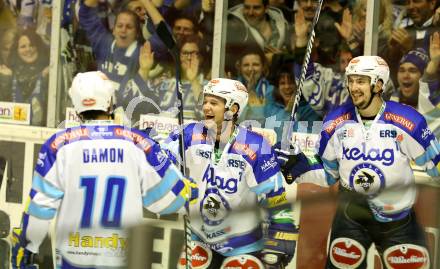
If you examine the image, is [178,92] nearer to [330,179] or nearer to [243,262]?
[330,179]

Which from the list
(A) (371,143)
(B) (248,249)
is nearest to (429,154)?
(A) (371,143)

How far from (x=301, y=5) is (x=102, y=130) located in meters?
2.88

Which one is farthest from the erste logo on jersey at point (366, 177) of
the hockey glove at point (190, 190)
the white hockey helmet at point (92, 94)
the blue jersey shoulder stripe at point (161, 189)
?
the white hockey helmet at point (92, 94)

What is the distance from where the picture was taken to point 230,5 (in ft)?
24.5

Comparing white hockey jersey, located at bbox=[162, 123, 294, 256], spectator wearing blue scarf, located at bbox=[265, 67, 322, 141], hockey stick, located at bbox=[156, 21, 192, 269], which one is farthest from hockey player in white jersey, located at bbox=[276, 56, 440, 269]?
spectator wearing blue scarf, located at bbox=[265, 67, 322, 141]

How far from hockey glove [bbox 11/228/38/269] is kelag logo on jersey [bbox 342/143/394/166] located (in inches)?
76.3

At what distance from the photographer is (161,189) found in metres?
4.68

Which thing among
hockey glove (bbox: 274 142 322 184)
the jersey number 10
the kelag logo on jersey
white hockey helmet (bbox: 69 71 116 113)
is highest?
white hockey helmet (bbox: 69 71 116 113)

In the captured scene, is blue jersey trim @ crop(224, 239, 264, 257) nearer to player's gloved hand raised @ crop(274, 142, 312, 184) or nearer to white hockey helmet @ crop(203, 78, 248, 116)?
white hockey helmet @ crop(203, 78, 248, 116)

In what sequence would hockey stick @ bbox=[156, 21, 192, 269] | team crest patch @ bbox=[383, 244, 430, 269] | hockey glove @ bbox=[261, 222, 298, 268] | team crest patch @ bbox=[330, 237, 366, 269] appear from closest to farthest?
hockey stick @ bbox=[156, 21, 192, 269] < hockey glove @ bbox=[261, 222, 298, 268] < team crest patch @ bbox=[383, 244, 430, 269] < team crest patch @ bbox=[330, 237, 366, 269]

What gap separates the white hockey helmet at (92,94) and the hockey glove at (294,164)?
1.49 m

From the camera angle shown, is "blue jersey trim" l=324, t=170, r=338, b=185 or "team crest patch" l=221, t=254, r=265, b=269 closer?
"team crest patch" l=221, t=254, r=265, b=269

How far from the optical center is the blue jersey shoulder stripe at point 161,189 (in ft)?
15.3

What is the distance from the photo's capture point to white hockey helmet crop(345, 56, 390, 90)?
5.86 metres
